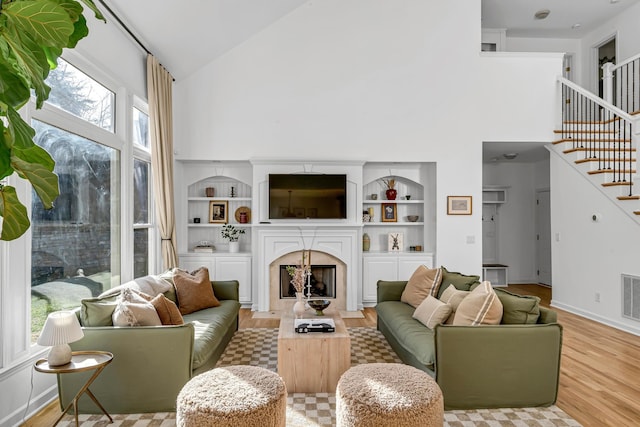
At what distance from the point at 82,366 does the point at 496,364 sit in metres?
2.63

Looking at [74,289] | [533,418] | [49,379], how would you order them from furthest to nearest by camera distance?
[74,289] < [49,379] < [533,418]

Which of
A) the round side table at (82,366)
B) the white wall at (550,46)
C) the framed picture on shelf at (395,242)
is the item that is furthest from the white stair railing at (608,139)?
the round side table at (82,366)

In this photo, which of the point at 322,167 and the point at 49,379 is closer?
the point at 49,379

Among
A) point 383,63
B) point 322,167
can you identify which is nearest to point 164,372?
point 322,167

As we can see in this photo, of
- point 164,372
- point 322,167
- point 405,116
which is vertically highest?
point 405,116

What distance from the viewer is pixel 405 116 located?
6133 mm

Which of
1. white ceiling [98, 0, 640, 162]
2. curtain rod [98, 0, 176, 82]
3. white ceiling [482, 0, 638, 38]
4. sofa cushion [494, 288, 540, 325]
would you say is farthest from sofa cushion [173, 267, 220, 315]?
white ceiling [482, 0, 638, 38]

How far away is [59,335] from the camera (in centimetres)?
233

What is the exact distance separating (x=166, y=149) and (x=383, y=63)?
338 centimetres

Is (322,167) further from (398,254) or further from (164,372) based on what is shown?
(164,372)

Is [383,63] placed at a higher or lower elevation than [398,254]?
higher

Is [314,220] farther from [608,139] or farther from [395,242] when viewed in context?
[608,139]

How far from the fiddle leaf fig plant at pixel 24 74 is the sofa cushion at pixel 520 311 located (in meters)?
2.98

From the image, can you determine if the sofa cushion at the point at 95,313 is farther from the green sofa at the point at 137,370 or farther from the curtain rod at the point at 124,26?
the curtain rod at the point at 124,26
